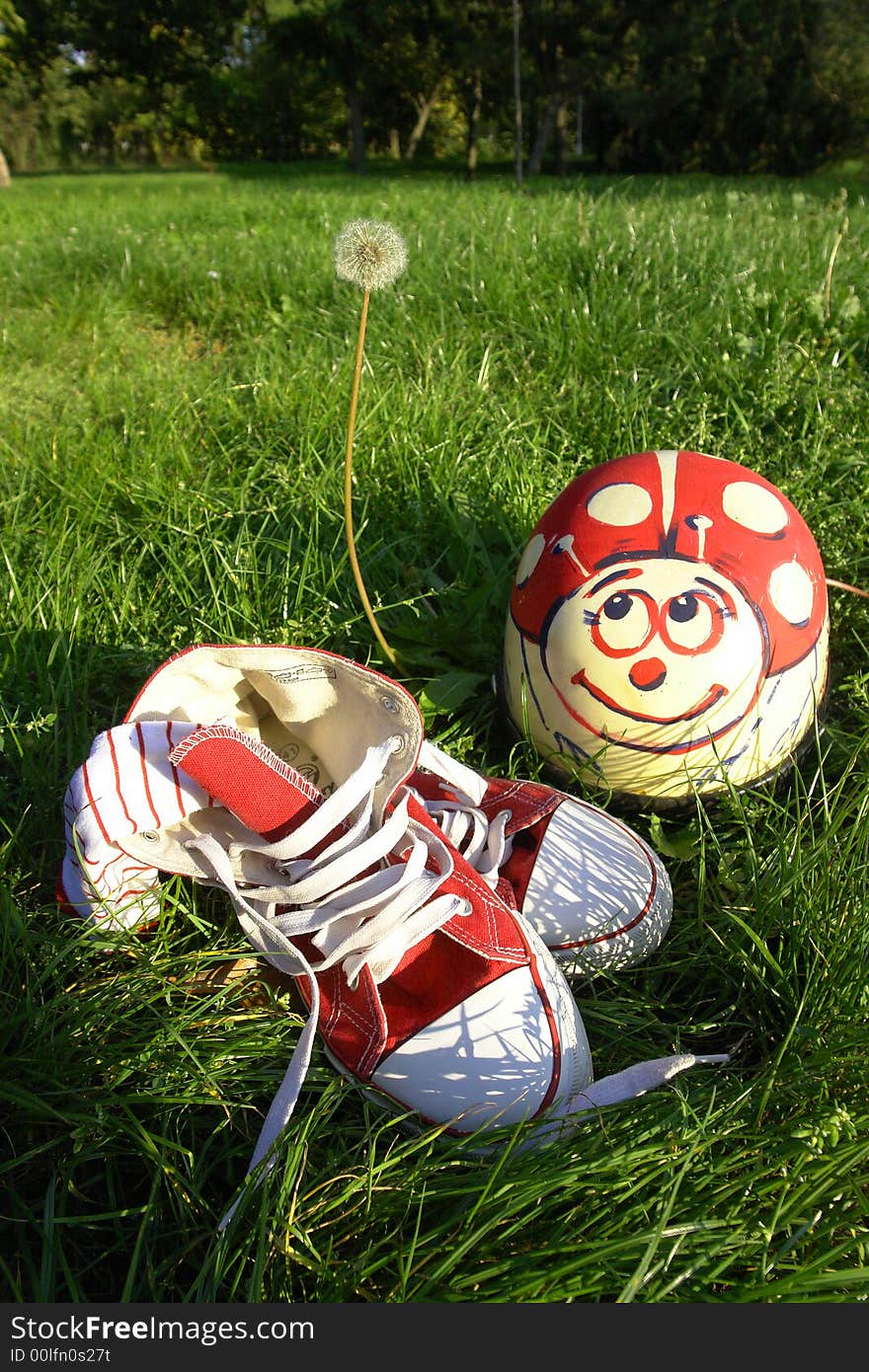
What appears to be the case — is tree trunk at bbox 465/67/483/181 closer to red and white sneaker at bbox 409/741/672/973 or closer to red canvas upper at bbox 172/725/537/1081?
red and white sneaker at bbox 409/741/672/973

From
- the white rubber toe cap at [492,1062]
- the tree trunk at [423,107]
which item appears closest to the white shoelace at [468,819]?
the white rubber toe cap at [492,1062]

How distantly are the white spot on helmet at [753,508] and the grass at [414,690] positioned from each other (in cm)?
51

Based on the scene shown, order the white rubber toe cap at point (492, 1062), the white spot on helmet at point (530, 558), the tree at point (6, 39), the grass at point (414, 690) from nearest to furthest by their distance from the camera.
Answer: the grass at point (414, 690), the white rubber toe cap at point (492, 1062), the white spot on helmet at point (530, 558), the tree at point (6, 39)

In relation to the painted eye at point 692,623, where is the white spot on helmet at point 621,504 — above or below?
above

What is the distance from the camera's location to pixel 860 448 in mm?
3189

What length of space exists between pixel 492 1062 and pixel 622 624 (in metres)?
0.87

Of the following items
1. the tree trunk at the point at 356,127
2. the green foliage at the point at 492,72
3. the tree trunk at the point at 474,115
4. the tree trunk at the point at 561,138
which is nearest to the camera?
the green foliage at the point at 492,72

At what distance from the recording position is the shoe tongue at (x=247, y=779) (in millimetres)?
1582

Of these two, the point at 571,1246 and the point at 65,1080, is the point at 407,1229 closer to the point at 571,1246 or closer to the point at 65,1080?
the point at 571,1246

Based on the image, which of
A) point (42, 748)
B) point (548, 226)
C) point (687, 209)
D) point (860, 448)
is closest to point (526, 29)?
point (687, 209)

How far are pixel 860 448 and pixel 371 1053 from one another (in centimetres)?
267

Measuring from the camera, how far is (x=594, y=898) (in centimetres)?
182

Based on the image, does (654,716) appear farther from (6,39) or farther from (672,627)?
(6,39)

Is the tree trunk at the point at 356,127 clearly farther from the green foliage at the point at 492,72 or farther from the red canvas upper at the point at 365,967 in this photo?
the red canvas upper at the point at 365,967
